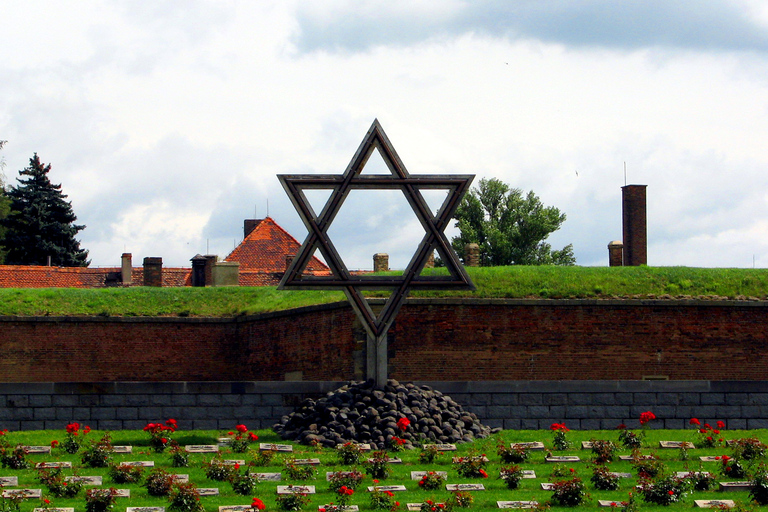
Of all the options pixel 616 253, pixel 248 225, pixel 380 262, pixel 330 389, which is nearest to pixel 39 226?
pixel 248 225

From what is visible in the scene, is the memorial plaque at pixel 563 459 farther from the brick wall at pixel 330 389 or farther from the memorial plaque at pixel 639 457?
the brick wall at pixel 330 389

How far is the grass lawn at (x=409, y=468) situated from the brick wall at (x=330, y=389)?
0.29 m

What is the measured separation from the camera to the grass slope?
80.6 ft

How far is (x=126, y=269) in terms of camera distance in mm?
36062

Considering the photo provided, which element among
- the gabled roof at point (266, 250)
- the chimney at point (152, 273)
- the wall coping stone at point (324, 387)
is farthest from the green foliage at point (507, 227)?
the wall coping stone at point (324, 387)

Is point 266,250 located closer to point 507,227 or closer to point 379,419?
point 507,227

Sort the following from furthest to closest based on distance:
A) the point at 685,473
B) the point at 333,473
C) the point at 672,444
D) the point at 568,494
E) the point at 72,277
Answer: the point at 72,277
the point at 672,444
the point at 685,473
the point at 333,473
the point at 568,494

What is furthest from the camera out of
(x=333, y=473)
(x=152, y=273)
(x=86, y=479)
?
(x=152, y=273)

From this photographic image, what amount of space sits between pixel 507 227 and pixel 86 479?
3216 cm

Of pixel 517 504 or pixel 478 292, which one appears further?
pixel 478 292

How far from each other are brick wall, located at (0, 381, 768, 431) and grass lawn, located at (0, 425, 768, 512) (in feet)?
0.96

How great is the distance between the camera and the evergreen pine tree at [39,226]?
43656 mm

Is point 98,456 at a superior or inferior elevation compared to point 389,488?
superior

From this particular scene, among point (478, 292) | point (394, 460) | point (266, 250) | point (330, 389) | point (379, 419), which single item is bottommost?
point (394, 460)
